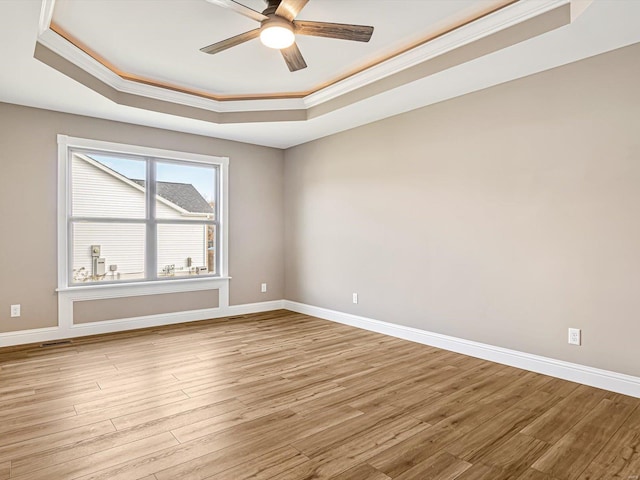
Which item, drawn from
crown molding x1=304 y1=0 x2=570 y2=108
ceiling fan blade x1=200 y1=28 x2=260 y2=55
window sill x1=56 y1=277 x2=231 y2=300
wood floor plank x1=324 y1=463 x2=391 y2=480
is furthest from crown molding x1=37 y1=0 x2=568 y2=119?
wood floor plank x1=324 y1=463 x2=391 y2=480

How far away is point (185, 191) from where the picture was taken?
5.38 metres

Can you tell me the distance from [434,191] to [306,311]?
8.78ft

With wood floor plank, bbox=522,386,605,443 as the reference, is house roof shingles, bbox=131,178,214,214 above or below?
above

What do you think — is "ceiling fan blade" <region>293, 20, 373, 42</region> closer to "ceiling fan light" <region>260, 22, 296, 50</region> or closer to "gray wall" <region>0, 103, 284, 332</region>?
"ceiling fan light" <region>260, 22, 296, 50</region>

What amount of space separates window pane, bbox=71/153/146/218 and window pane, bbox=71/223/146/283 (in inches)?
6.4

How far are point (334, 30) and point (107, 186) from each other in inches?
138

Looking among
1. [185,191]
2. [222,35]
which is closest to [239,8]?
[222,35]

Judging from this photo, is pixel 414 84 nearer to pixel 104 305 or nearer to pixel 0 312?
pixel 104 305

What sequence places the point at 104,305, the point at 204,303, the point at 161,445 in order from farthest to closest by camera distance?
the point at 204,303
the point at 104,305
the point at 161,445

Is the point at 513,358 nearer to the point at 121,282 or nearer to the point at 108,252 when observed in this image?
the point at 121,282

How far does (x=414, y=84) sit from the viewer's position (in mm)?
3568

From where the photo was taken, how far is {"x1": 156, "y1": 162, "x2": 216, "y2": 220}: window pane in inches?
203

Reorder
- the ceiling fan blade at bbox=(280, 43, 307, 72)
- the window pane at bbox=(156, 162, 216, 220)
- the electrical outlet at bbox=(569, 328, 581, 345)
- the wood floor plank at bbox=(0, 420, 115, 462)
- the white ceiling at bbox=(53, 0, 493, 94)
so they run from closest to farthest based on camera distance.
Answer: the wood floor plank at bbox=(0, 420, 115, 462) < the white ceiling at bbox=(53, 0, 493, 94) < the ceiling fan blade at bbox=(280, 43, 307, 72) < the electrical outlet at bbox=(569, 328, 581, 345) < the window pane at bbox=(156, 162, 216, 220)

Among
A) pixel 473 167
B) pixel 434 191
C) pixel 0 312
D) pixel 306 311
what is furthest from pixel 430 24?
pixel 0 312
